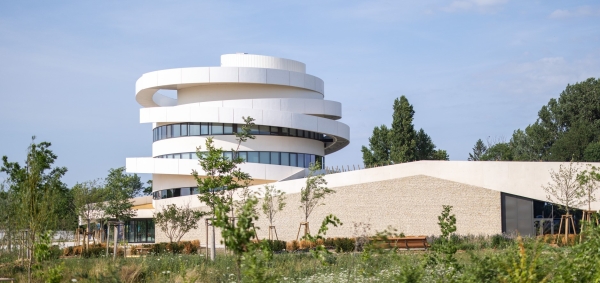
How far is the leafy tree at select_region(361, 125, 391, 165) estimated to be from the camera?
60.1m

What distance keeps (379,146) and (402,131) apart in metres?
4.23

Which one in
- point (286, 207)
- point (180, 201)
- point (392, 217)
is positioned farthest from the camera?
point (180, 201)

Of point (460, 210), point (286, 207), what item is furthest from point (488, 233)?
point (286, 207)

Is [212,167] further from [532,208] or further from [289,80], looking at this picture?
[289,80]

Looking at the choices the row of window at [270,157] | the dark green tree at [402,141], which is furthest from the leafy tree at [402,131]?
the row of window at [270,157]

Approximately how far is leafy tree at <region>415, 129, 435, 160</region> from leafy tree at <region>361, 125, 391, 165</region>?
2386 mm

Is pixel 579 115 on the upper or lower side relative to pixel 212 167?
upper

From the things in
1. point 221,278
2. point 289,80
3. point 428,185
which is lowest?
point 221,278

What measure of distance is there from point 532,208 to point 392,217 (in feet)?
20.9

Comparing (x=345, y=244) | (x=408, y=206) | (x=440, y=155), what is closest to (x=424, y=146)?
(x=440, y=155)

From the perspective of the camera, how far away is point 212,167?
74.2 feet

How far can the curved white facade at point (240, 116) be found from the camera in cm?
4250

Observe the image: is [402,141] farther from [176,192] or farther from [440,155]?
[176,192]

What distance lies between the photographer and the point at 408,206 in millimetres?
35188
